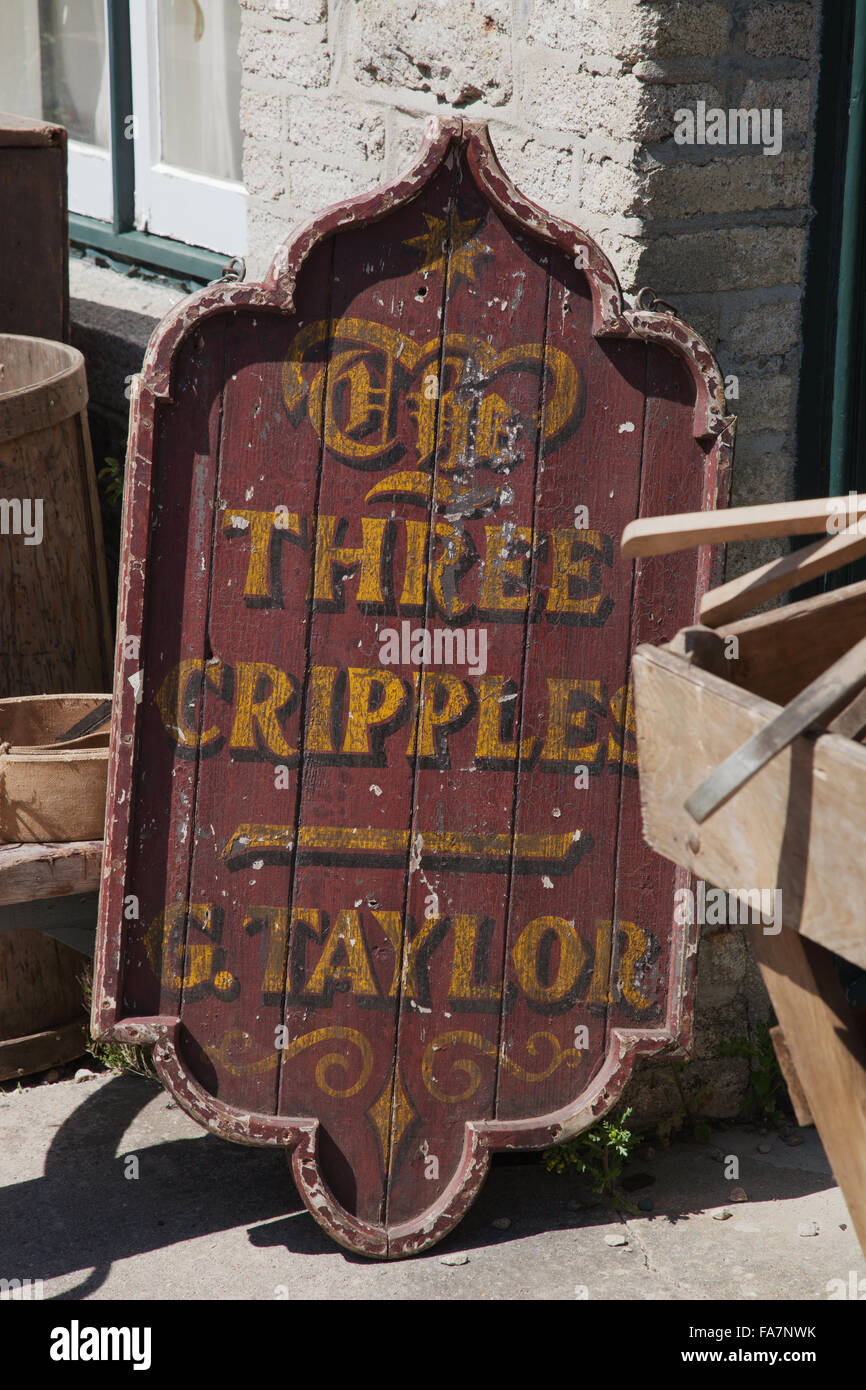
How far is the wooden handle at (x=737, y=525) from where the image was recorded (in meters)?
1.53

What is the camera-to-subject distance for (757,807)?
135 cm

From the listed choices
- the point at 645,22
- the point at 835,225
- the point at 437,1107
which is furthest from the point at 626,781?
the point at 645,22

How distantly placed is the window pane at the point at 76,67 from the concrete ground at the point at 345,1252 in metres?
3.47

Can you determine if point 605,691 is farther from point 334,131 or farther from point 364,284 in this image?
point 334,131

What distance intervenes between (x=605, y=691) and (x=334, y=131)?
1481 mm

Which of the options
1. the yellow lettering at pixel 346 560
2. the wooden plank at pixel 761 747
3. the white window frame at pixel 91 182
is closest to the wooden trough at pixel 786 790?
the wooden plank at pixel 761 747

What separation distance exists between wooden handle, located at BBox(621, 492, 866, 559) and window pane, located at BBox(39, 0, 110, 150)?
389 cm

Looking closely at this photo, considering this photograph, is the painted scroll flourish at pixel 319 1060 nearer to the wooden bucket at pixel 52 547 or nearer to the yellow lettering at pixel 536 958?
the yellow lettering at pixel 536 958

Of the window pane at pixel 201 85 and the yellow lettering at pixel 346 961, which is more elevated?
the window pane at pixel 201 85

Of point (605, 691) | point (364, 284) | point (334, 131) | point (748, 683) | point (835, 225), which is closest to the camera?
point (748, 683)

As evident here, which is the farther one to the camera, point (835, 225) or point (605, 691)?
point (835, 225)

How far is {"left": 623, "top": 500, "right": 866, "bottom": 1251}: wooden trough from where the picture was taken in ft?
4.17

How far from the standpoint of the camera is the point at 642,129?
253cm

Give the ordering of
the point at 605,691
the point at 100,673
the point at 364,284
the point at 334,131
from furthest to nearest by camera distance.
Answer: the point at 100,673 < the point at 334,131 < the point at 605,691 < the point at 364,284
